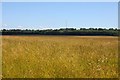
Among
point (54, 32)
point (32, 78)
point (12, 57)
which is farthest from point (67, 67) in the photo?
point (54, 32)

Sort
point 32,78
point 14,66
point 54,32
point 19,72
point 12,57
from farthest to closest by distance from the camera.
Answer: point 54,32 → point 12,57 → point 14,66 → point 19,72 → point 32,78

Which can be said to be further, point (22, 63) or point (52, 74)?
point (22, 63)

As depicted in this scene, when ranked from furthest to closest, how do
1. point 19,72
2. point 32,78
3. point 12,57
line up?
point 12,57
point 19,72
point 32,78

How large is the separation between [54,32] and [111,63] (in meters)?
71.6

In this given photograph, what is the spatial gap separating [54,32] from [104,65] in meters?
72.1

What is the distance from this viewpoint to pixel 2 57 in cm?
1070

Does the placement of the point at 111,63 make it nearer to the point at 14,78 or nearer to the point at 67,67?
the point at 67,67

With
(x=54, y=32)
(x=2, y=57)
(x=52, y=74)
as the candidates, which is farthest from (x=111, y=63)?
(x=54, y=32)

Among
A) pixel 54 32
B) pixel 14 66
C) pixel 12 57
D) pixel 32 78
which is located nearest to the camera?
pixel 32 78

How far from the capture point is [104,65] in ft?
29.8

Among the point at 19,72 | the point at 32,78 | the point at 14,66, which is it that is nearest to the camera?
the point at 32,78

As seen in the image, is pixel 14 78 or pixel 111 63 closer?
pixel 14 78

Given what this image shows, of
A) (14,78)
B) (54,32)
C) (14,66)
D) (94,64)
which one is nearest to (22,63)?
(14,66)

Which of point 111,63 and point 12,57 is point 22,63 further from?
point 111,63
